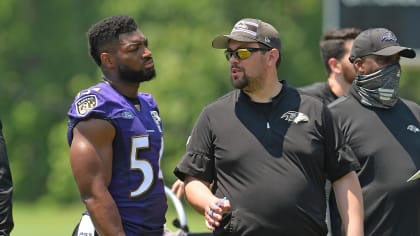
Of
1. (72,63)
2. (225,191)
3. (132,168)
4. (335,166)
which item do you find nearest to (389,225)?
(335,166)

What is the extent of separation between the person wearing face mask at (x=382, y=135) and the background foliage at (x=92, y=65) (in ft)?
77.6

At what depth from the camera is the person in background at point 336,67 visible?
9.48 meters

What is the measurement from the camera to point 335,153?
6.97 m

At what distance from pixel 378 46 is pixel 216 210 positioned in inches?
68.9

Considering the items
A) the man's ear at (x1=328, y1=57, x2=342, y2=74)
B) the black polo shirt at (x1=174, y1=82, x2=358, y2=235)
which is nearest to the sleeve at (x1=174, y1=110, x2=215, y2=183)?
the black polo shirt at (x1=174, y1=82, x2=358, y2=235)

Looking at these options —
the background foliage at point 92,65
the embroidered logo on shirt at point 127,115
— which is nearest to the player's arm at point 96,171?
the embroidered logo on shirt at point 127,115

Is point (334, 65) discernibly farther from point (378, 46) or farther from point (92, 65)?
point (92, 65)

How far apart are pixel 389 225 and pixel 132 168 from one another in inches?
64.1

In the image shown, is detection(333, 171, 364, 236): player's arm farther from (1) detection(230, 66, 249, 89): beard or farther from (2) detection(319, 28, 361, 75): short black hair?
(2) detection(319, 28, 361, 75): short black hair

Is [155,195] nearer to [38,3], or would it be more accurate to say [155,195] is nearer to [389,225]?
[389,225]

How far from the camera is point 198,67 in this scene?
3244 centimetres

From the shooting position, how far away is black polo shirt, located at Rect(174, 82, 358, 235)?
6820 mm

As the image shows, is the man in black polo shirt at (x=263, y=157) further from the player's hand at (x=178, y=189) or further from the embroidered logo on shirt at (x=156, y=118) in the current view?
the player's hand at (x=178, y=189)

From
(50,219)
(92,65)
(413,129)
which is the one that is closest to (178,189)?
(413,129)
